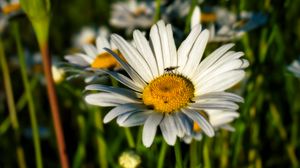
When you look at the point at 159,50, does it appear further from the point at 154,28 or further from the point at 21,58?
the point at 21,58

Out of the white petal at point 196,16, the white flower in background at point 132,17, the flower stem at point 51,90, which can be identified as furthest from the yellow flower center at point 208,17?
the flower stem at point 51,90

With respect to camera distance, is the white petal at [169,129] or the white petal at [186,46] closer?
the white petal at [169,129]

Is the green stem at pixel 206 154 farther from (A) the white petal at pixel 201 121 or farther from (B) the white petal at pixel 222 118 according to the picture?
(A) the white petal at pixel 201 121

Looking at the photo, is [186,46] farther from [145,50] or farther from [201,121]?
[201,121]

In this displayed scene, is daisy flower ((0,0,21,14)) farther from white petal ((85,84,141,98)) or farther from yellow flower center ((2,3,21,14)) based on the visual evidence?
white petal ((85,84,141,98))

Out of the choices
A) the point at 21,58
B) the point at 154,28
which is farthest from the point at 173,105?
the point at 21,58

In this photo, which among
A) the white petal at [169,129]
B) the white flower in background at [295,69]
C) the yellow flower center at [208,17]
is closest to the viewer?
the white petal at [169,129]

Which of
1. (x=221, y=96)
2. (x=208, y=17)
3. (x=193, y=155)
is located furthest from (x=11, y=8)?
(x=221, y=96)
